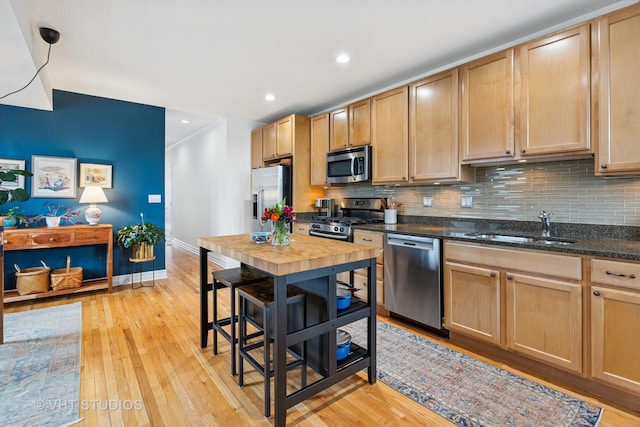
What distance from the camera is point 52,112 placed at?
365 cm

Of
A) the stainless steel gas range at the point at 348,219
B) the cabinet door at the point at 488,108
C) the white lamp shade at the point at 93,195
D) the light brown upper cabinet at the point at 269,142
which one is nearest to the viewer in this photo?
the cabinet door at the point at 488,108

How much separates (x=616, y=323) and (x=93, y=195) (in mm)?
4917

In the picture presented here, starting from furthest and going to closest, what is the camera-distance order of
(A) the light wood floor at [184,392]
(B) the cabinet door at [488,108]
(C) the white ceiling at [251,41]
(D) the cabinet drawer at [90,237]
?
1. (D) the cabinet drawer at [90,237]
2. (B) the cabinet door at [488,108]
3. (C) the white ceiling at [251,41]
4. (A) the light wood floor at [184,392]

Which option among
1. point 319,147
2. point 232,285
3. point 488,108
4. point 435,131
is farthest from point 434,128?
point 232,285

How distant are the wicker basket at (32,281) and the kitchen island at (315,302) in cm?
266

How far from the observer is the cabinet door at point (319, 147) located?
407 cm

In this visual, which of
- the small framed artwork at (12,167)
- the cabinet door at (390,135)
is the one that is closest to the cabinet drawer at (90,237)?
the small framed artwork at (12,167)

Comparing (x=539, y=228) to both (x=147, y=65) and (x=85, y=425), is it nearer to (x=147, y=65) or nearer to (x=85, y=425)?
(x=85, y=425)

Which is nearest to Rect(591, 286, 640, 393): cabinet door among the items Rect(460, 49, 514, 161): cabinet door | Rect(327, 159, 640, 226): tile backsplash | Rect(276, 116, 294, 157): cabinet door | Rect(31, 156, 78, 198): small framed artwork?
Rect(327, 159, 640, 226): tile backsplash

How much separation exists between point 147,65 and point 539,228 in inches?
153

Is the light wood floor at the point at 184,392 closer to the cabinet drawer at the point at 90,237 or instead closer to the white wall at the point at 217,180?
the cabinet drawer at the point at 90,237

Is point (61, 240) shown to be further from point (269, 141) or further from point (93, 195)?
point (269, 141)

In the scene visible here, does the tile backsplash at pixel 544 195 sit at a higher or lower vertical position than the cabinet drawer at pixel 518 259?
higher

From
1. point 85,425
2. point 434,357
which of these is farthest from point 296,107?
point 85,425
